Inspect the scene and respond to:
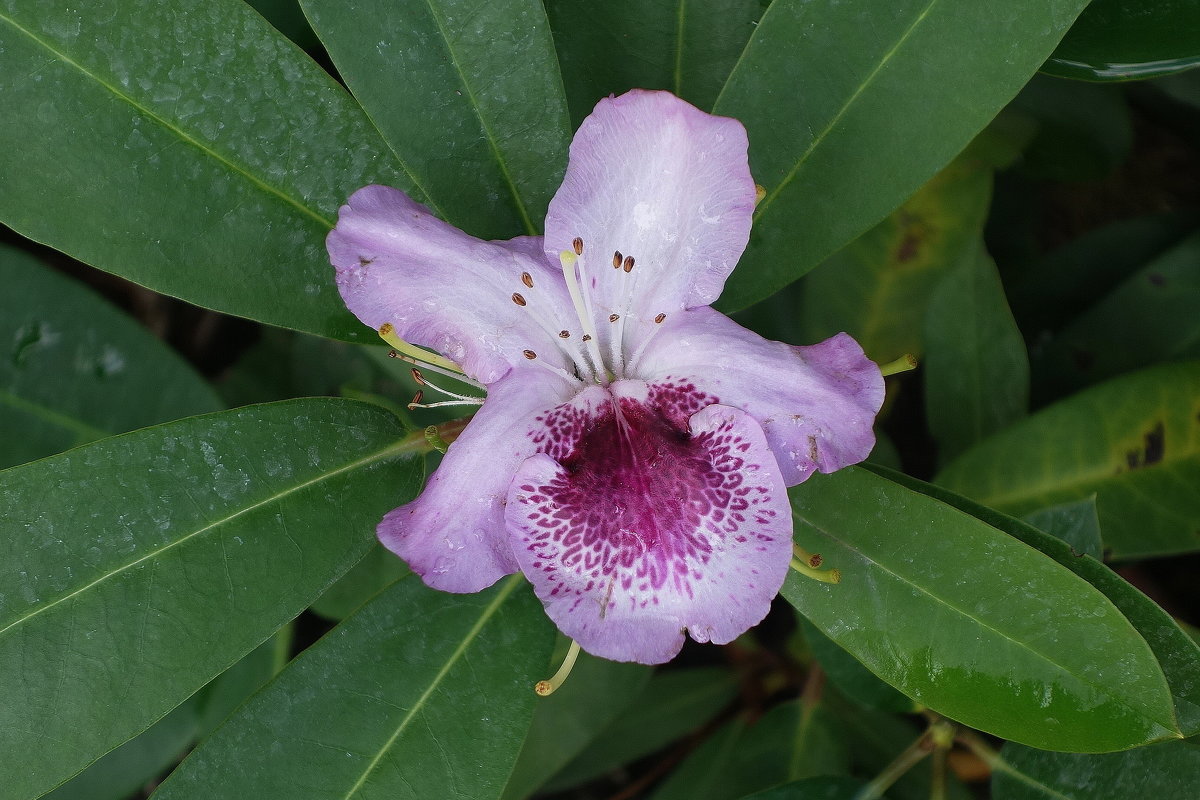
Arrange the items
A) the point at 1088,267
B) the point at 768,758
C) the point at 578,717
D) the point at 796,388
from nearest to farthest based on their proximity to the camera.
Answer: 1. the point at 796,388
2. the point at 578,717
3. the point at 768,758
4. the point at 1088,267

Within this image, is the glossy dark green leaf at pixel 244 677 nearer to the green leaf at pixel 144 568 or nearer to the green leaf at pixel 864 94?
the green leaf at pixel 144 568

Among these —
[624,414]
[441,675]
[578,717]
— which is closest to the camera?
[624,414]

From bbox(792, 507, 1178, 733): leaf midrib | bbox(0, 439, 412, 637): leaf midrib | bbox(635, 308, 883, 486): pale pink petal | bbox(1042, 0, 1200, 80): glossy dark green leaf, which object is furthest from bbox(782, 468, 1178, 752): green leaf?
bbox(1042, 0, 1200, 80): glossy dark green leaf

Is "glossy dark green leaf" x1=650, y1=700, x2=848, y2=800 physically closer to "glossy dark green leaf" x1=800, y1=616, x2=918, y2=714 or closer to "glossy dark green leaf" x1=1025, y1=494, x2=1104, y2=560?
"glossy dark green leaf" x1=800, y1=616, x2=918, y2=714

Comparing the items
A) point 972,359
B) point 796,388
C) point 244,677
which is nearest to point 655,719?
point 244,677

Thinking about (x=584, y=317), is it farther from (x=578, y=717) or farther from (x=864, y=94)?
(x=578, y=717)

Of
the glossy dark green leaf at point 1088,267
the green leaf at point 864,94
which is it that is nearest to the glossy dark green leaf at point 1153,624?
the green leaf at point 864,94
